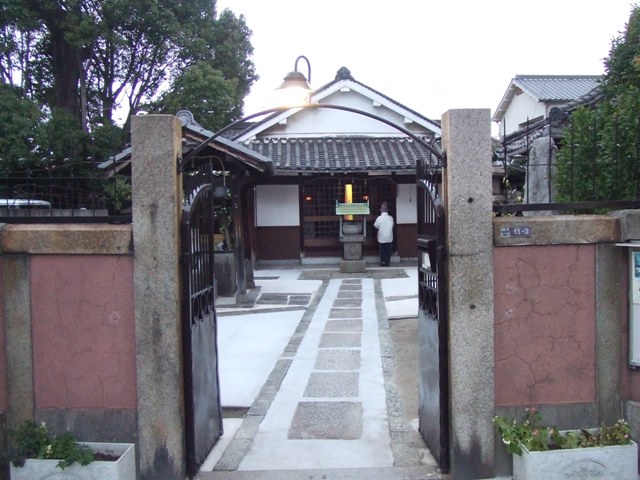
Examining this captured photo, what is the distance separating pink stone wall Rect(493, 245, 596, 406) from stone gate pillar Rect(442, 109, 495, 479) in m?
0.13

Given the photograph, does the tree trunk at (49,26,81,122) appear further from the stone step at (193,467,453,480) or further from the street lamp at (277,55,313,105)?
the stone step at (193,467,453,480)

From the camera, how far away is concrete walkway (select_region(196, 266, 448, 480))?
189 inches

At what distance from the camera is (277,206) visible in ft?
60.6

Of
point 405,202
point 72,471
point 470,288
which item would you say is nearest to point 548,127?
point 470,288

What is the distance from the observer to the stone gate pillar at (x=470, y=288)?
4.34 meters

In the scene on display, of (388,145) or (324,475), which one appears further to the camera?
(388,145)

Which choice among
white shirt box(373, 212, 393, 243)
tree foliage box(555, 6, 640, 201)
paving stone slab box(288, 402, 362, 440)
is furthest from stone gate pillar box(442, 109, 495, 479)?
white shirt box(373, 212, 393, 243)

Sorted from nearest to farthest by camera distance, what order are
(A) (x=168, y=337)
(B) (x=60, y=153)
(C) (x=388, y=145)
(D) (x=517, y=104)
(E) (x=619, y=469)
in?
(E) (x=619, y=469)
(A) (x=168, y=337)
(B) (x=60, y=153)
(C) (x=388, y=145)
(D) (x=517, y=104)

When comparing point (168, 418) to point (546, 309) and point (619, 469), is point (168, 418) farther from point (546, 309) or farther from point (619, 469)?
point (619, 469)

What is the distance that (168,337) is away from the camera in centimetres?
438

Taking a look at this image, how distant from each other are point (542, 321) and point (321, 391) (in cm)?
307

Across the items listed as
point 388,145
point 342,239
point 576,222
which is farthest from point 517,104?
point 576,222

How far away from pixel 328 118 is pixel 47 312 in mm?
15948

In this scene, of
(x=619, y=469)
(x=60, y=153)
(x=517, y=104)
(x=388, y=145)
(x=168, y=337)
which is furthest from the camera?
(x=517, y=104)
